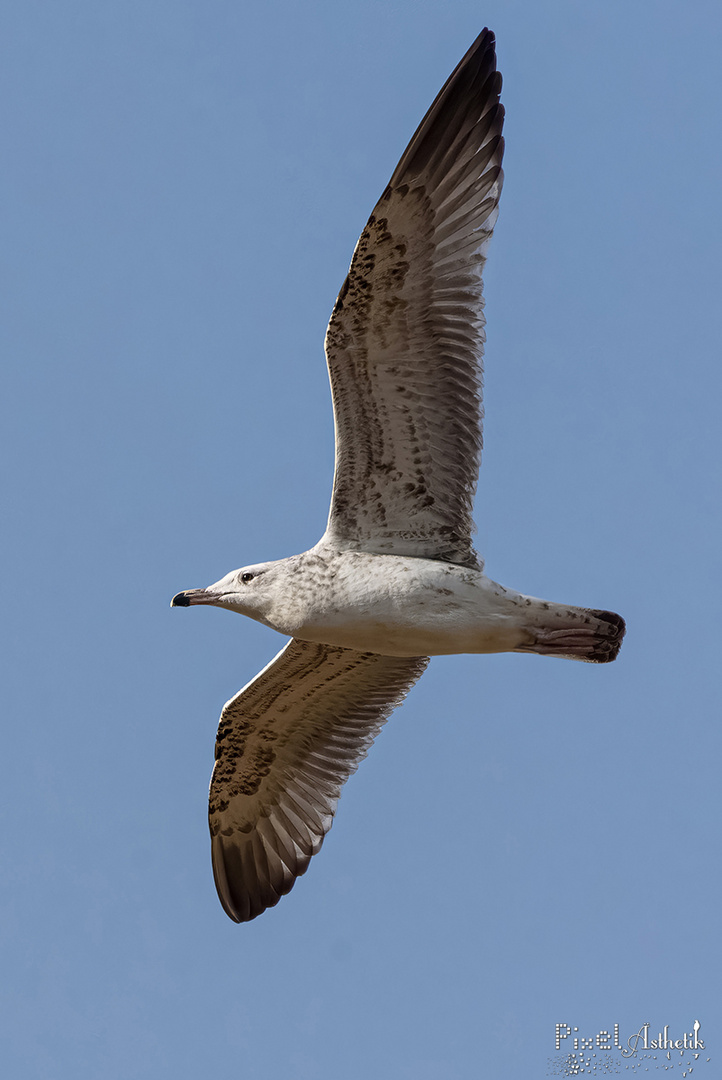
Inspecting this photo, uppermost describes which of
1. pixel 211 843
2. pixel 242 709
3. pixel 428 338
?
pixel 428 338

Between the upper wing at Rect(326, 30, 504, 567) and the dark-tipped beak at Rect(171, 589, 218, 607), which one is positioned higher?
the upper wing at Rect(326, 30, 504, 567)

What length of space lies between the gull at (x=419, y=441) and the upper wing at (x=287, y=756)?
3.69 feet

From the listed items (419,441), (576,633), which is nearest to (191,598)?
(419,441)

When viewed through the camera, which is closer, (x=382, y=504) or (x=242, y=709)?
(x=382, y=504)

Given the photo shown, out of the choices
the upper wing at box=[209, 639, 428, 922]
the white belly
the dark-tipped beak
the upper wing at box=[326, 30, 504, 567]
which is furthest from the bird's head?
the upper wing at box=[209, 639, 428, 922]

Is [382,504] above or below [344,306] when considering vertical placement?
below

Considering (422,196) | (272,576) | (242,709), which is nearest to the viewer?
(422,196)

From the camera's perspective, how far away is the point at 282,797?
12.6 meters

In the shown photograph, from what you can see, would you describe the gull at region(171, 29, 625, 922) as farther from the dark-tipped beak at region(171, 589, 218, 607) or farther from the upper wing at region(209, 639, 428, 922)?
the upper wing at region(209, 639, 428, 922)

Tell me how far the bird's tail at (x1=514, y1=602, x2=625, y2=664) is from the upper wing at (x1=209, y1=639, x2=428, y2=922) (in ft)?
5.96

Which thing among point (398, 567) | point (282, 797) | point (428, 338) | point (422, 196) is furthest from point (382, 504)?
point (282, 797)

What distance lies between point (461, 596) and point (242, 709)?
2571mm

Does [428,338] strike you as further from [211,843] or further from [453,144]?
[211,843]

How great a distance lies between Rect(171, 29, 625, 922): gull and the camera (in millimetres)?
10188
